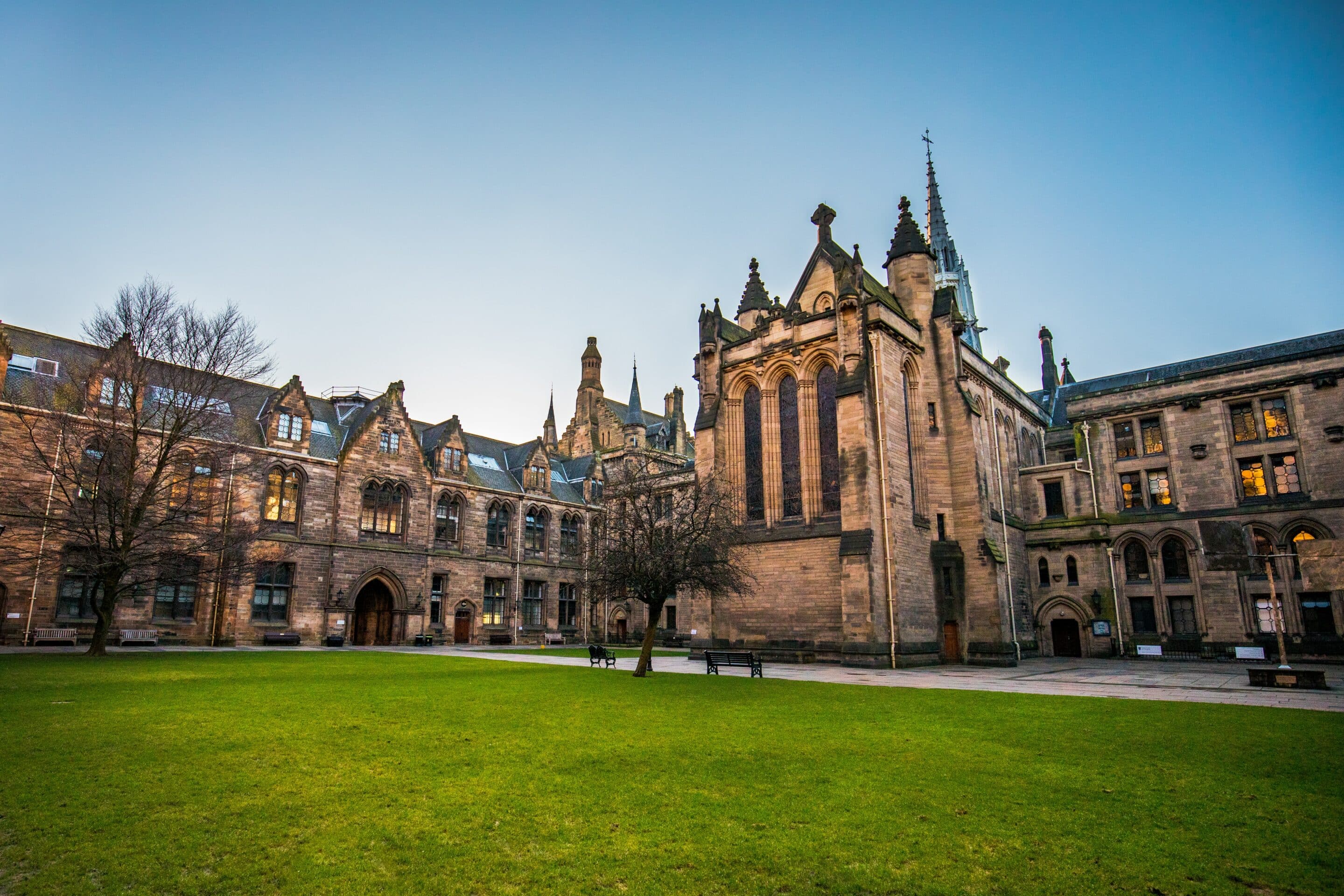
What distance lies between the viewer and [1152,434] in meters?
38.5

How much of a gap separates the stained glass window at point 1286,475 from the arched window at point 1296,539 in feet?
6.36

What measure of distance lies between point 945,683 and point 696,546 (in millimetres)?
8299

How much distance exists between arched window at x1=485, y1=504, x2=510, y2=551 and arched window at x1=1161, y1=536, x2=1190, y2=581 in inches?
1539

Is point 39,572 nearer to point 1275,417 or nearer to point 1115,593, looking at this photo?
point 1115,593

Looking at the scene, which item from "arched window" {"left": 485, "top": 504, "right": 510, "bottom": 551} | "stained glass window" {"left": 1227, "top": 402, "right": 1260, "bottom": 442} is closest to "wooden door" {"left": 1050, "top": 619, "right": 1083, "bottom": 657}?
"stained glass window" {"left": 1227, "top": 402, "right": 1260, "bottom": 442}

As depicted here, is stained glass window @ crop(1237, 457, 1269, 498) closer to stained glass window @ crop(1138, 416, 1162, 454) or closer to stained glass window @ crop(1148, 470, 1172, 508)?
stained glass window @ crop(1148, 470, 1172, 508)

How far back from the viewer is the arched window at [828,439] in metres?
31.1

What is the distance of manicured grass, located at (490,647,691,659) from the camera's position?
35.8 meters

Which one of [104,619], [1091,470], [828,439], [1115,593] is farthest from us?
[1091,470]

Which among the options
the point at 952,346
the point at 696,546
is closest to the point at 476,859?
the point at 696,546

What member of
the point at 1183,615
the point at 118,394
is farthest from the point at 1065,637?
the point at 118,394

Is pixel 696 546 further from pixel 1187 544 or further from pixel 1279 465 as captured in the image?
pixel 1279 465

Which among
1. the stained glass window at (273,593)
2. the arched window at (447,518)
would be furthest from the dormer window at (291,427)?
the arched window at (447,518)

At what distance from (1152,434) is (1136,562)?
23.0 ft
